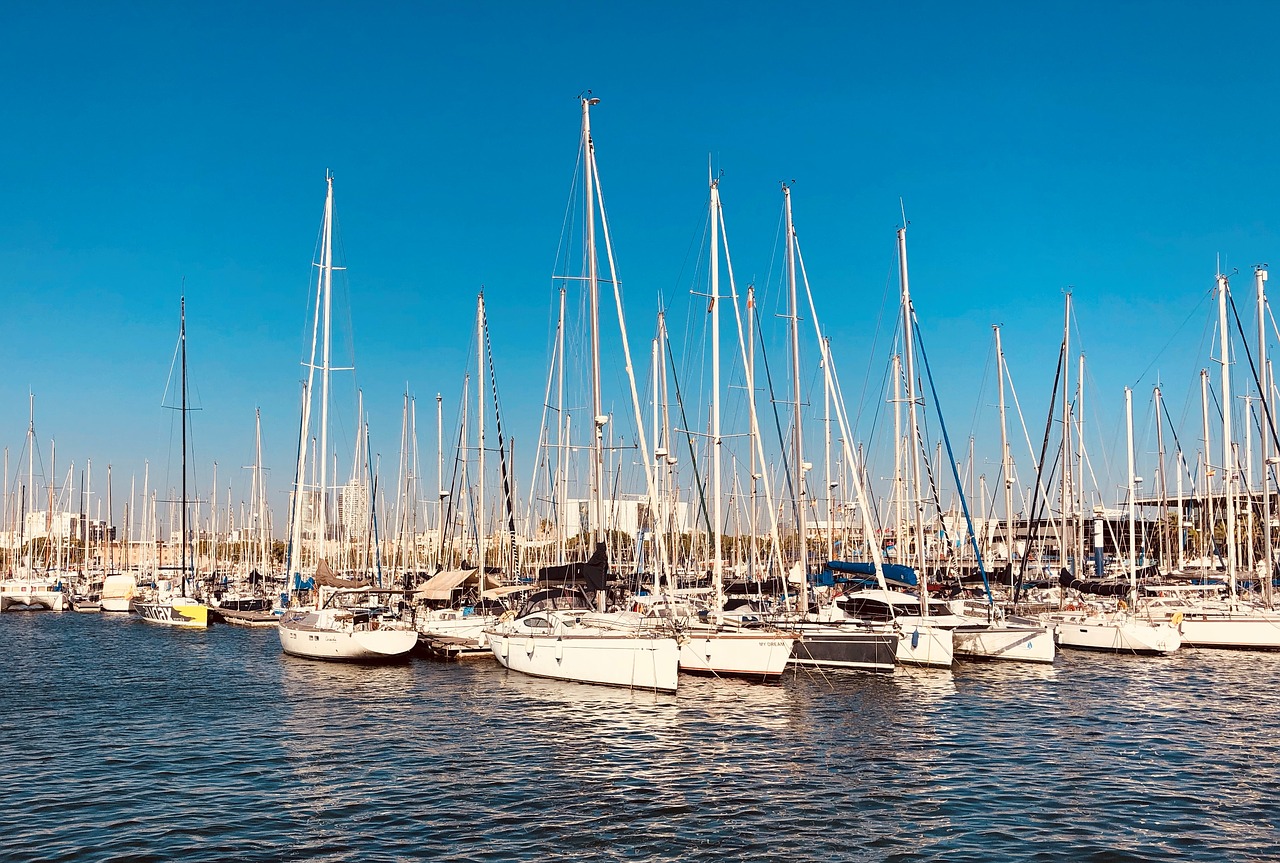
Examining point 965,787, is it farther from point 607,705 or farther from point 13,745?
point 13,745

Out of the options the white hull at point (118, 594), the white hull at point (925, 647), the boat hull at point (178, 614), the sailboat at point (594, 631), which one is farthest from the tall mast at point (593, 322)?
the white hull at point (118, 594)

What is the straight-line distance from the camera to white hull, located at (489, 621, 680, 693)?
32844 millimetres

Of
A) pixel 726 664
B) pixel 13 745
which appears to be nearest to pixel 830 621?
pixel 726 664

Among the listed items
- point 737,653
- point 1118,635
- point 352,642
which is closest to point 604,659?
point 737,653

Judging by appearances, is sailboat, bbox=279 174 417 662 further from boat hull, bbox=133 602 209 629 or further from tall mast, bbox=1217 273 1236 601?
tall mast, bbox=1217 273 1236 601

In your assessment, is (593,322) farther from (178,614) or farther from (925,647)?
(178,614)

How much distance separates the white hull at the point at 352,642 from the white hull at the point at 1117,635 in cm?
2817

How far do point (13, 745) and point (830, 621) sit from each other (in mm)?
25917

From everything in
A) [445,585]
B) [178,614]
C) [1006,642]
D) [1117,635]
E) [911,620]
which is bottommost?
[178,614]

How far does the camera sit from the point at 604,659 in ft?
112

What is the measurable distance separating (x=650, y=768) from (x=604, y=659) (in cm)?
1121

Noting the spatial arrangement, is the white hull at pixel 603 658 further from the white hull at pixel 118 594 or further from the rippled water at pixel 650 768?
the white hull at pixel 118 594

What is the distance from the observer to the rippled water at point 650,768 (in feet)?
58.1

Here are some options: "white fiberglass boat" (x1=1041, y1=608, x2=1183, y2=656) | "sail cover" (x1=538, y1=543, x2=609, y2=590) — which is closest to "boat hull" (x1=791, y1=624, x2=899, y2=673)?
"sail cover" (x1=538, y1=543, x2=609, y2=590)
